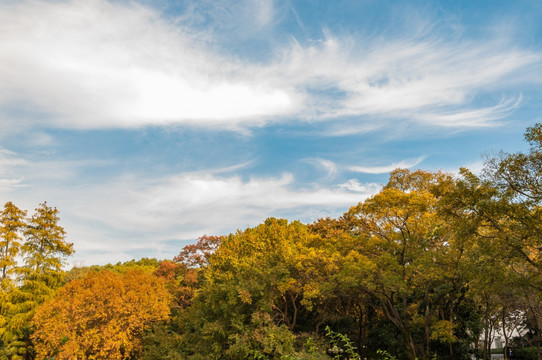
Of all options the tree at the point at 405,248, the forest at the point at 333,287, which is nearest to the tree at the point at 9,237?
the forest at the point at 333,287

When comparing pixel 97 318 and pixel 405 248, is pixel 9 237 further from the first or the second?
pixel 405 248

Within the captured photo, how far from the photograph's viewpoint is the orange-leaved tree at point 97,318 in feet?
67.3

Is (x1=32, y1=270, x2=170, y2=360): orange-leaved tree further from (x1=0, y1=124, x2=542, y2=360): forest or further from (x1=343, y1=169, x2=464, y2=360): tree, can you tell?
(x1=343, y1=169, x2=464, y2=360): tree

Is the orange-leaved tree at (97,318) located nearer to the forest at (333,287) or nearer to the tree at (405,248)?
the forest at (333,287)

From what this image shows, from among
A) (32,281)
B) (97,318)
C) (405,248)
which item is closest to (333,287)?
(405,248)

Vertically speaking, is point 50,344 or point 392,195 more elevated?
point 392,195

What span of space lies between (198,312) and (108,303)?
5.11m

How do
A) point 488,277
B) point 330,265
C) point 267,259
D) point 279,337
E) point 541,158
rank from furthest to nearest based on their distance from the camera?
point 267,259, point 330,265, point 279,337, point 488,277, point 541,158

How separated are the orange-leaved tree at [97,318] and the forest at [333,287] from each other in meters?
0.08

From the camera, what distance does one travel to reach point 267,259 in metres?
20.0

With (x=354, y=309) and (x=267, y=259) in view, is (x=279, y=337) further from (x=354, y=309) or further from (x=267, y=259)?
(x=354, y=309)

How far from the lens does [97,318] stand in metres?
21.8

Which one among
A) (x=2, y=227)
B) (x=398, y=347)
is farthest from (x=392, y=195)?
(x=2, y=227)

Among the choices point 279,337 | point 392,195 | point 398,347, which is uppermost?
point 392,195
